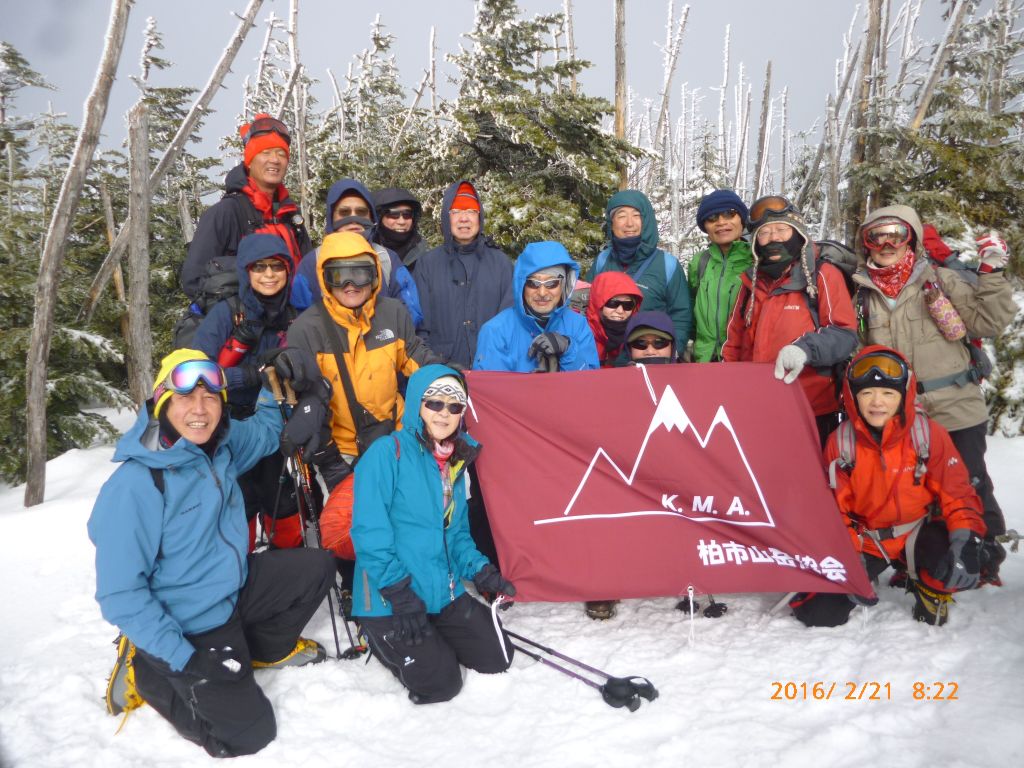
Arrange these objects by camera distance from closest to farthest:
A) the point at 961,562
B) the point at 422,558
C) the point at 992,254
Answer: the point at 961,562 < the point at 422,558 < the point at 992,254

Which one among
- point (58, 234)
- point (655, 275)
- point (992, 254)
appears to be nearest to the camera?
point (992, 254)

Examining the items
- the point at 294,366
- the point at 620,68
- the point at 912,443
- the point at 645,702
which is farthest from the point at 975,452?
the point at 620,68

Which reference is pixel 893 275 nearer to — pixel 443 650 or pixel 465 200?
pixel 465 200

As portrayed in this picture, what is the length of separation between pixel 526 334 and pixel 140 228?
238 inches

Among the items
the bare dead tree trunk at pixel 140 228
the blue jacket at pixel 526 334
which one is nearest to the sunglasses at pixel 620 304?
the blue jacket at pixel 526 334

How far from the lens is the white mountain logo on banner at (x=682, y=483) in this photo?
13.2 ft

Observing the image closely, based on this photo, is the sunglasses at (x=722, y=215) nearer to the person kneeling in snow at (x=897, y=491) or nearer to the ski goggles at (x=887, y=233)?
the ski goggles at (x=887, y=233)

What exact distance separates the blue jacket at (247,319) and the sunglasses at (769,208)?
357 cm

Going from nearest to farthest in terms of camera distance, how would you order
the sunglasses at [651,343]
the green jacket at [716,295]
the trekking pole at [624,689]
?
the trekking pole at [624,689] < the sunglasses at [651,343] < the green jacket at [716,295]

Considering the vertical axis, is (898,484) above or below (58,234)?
below

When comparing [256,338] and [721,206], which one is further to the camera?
[721,206]

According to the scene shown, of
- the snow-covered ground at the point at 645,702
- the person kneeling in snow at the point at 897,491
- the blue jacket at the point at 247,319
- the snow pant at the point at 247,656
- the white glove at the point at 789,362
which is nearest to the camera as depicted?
the snow-covered ground at the point at 645,702

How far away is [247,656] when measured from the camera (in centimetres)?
338

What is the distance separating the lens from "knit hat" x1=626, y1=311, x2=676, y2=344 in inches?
179
